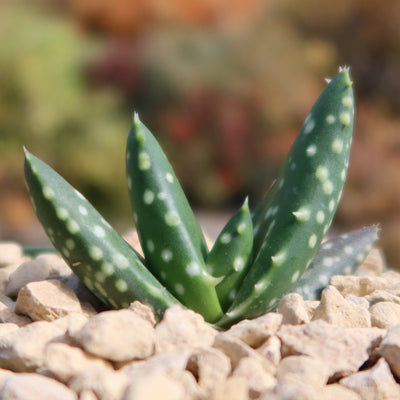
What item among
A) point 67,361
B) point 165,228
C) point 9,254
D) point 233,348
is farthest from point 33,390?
point 9,254

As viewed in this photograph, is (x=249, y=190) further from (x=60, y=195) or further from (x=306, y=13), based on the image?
(x=60, y=195)

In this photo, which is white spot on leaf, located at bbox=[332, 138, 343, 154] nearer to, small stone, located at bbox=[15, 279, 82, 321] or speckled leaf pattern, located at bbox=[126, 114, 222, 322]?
speckled leaf pattern, located at bbox=[126, 114, 222, 322]

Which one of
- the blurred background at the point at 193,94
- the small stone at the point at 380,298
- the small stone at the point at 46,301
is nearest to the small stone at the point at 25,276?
the small stone at the point at 46,301

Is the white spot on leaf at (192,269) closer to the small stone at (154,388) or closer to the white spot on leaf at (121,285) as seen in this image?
the white spot on leaf at (121,285)

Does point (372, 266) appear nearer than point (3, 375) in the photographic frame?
No

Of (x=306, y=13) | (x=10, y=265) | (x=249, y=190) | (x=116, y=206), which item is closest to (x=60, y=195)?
(x=10, y=265)

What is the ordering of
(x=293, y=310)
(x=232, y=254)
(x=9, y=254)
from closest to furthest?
1. (x=293, y=310)
2. (x=232, y=254)
3. (x=9, y=254)

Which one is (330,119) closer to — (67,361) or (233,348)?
(233,348)

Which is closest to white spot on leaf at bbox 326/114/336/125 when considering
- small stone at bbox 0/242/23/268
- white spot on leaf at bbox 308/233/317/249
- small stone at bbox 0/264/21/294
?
white spot on leaf at bbox 308/233/317/249
